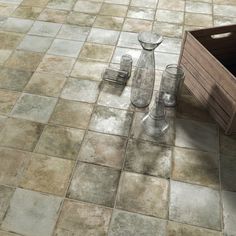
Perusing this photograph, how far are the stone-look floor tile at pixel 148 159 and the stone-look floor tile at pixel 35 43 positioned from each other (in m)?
1.17

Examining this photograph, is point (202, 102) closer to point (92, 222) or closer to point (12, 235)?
point (92, 222)

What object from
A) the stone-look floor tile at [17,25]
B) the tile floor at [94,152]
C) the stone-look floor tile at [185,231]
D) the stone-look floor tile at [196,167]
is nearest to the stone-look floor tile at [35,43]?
the tile floor at [94,152]

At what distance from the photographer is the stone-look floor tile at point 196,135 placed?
1891mm

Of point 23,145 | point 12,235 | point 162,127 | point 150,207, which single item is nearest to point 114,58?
point 162,127

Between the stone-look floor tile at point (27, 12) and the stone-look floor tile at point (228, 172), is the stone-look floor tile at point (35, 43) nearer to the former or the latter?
the stone-look floor tile at point (27, 12)

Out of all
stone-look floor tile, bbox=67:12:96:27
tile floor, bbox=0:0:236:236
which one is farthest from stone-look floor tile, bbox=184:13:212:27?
stone-look floor tile, bbox=67:12:96:27

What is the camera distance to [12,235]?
1475mm

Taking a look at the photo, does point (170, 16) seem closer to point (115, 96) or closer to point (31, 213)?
point (115, 96)

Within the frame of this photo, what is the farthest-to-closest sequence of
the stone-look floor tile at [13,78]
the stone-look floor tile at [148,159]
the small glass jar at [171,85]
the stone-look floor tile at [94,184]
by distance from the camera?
the stone-look floor tile at [13,78] → the small glass jar at [171,85] → the stone-look floor tile at [148,159] → the stone-look floor tile at [94,184]

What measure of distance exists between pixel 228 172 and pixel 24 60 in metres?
1.62

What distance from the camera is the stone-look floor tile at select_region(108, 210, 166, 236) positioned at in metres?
1.50

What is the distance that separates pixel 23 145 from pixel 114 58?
3.33ft

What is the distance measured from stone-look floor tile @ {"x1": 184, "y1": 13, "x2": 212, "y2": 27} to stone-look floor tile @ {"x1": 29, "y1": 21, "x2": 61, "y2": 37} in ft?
3.72

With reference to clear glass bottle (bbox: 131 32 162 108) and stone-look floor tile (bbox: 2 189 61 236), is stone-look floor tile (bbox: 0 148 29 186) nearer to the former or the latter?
stone-look floor tile (bbox: 2 189 61 236)
